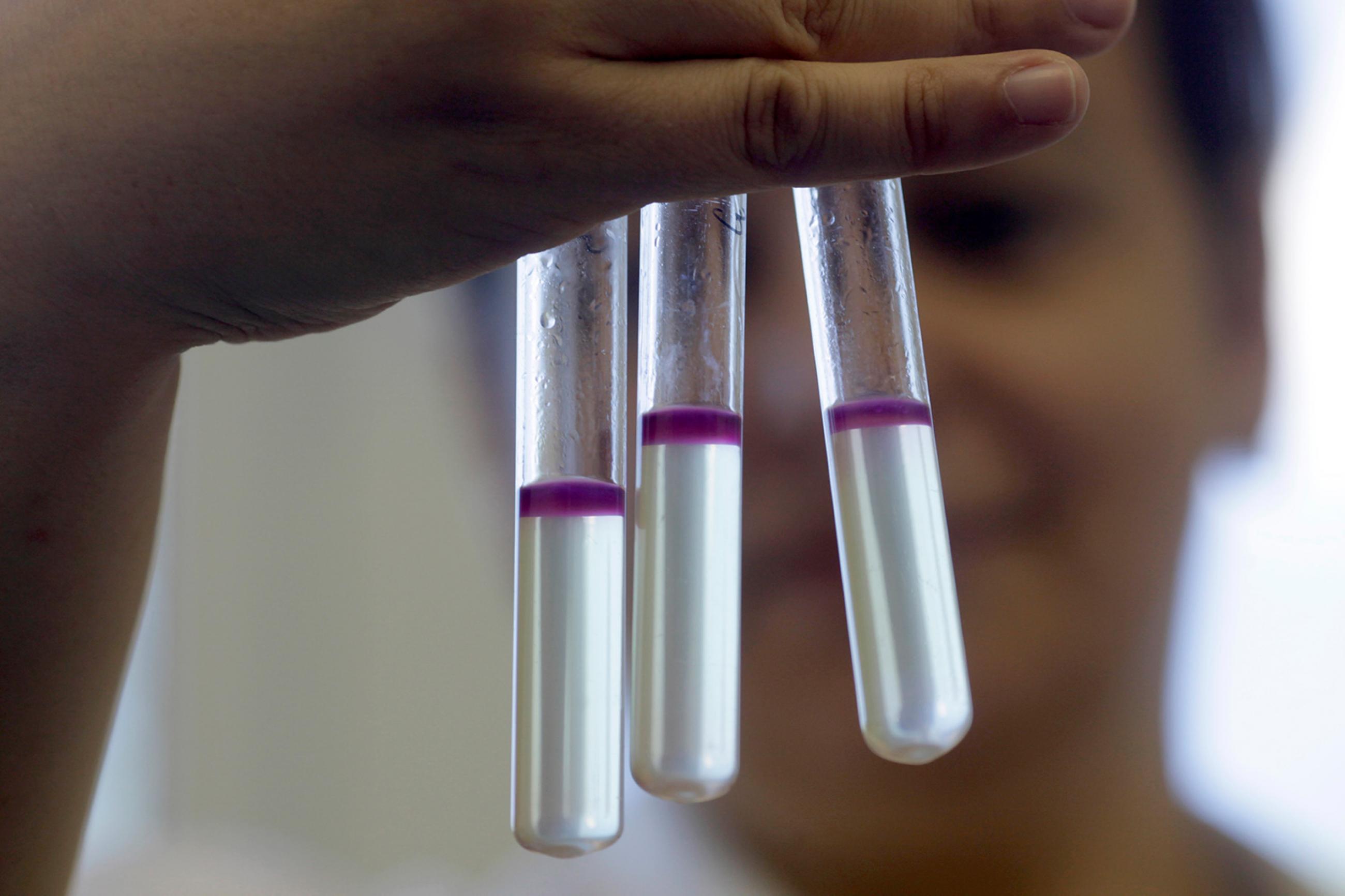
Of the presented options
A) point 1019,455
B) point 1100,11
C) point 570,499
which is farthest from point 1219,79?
point 570,499

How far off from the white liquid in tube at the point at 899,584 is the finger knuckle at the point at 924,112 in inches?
2.7

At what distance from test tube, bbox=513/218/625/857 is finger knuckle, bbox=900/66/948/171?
0.32ft

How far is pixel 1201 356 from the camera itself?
2.53 feet

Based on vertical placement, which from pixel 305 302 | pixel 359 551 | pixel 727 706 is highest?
pixel 359 551

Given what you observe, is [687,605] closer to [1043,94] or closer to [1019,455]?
[1043,94]

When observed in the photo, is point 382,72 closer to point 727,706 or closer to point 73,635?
point 727,706

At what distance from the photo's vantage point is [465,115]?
245 millimetres

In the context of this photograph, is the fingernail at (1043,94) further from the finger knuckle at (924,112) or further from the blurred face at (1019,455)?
the blurred face at (1019,455)

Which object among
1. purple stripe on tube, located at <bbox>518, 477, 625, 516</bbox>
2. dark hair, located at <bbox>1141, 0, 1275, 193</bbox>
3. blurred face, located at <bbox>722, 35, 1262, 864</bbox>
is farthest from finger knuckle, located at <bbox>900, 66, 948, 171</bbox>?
dark hair, located at <bbox>1141, 0, 1275, 193</bbox>

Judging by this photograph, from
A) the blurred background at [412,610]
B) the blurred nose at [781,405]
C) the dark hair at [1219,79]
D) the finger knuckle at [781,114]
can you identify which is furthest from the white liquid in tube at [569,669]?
the dark hair at [1219,79]

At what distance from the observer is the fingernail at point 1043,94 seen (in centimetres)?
24

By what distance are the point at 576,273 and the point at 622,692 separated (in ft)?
0.40

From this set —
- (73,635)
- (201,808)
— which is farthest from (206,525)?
(73,635)

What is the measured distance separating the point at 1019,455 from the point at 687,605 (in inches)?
19.0
